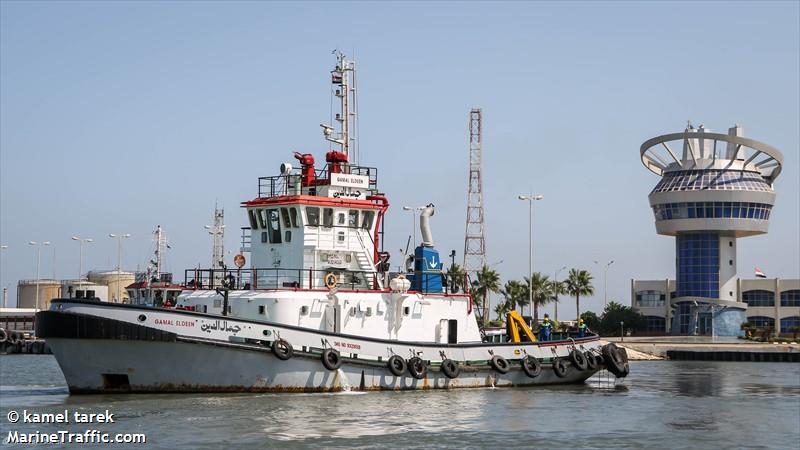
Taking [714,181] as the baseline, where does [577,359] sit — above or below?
below

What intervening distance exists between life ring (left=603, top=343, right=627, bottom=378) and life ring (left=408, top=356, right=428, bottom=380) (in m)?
8.80

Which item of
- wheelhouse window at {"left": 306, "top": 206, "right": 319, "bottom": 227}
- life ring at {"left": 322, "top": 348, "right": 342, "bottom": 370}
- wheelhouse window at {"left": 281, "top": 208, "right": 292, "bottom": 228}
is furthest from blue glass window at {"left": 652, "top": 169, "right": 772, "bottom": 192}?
life ring at {"left": 322, "top": 348, "right": 342, "bottom": 370}

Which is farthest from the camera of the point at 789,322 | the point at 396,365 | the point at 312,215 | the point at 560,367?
the point at 789,322

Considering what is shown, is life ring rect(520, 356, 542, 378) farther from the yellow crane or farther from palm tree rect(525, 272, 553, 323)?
palm tree rect(525, 272, 553, 323)

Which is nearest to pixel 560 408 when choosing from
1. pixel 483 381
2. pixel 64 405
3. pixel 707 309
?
pixel 483 381

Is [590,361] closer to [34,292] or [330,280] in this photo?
[330,280]

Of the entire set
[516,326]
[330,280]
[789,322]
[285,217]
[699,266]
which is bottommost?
[789,322]

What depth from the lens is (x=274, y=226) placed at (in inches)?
1220

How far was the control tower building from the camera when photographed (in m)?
101

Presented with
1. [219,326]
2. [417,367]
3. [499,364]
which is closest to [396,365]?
[417,367]

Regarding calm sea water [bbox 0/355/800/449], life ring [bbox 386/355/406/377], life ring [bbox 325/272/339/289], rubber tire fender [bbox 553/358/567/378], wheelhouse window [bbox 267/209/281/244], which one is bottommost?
calm sea water [bbox 0/355/800/449]

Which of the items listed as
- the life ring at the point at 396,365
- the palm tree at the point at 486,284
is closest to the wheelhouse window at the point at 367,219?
the life ring at the point at 396,365

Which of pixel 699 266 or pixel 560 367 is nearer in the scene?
pixel 560 367

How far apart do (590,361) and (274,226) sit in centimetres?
1156
